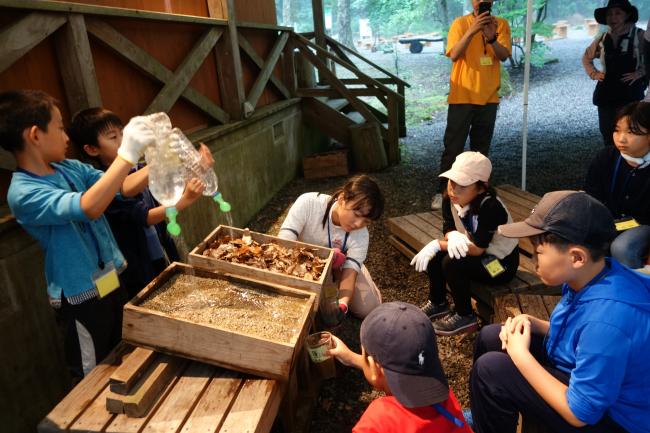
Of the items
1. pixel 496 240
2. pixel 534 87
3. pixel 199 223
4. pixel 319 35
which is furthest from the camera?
pixel 534 87

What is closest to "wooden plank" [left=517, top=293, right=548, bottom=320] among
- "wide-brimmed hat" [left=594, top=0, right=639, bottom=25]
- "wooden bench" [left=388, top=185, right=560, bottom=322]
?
"wooden bench" [left=388, top=185, right=560, bottom=322]

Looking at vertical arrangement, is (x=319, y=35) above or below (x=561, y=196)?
above

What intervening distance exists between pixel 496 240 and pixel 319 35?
703 cm

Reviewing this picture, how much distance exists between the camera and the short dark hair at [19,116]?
1790 millimetres

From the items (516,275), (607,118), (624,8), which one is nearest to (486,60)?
(624,8)

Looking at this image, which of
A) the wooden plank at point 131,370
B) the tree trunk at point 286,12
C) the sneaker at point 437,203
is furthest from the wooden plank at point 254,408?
the tree trunk at point 286,12

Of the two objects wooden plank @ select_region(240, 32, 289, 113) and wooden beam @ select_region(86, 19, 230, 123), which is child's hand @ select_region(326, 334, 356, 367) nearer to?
wooden beam @ select_region(86, 19, 230, 123)

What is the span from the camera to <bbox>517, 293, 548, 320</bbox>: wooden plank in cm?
269

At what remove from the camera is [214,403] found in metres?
1.79

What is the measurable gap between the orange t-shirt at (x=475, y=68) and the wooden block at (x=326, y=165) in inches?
99.0

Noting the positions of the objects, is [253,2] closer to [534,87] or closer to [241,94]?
[241,94]

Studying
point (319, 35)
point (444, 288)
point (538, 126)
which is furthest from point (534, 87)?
point (444, 288)

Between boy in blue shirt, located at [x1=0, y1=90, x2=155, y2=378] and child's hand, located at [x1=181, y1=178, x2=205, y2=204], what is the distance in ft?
0.90

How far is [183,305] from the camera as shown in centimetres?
201
